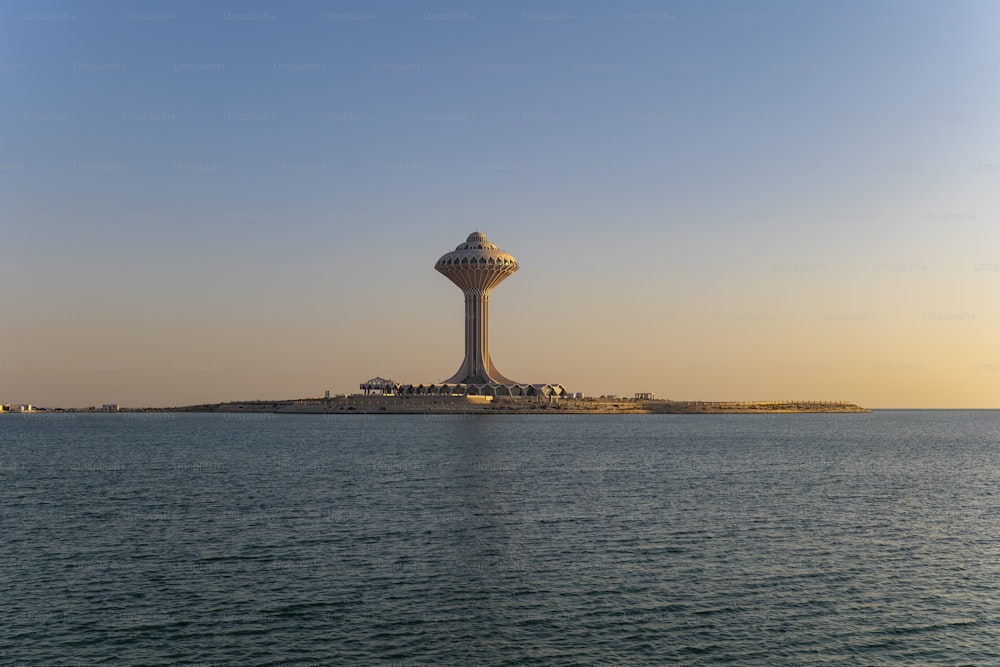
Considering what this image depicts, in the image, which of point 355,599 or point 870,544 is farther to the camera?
point 870,544

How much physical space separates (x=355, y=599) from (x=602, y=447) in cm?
7623

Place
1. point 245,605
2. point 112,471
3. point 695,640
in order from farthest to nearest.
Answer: point 112,471
point 245,605
point 695,640

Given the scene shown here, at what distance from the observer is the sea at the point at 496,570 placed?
23.2 metres

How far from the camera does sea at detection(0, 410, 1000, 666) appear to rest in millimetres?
23250

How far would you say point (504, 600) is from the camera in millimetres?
27812

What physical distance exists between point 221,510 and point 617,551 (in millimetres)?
23098

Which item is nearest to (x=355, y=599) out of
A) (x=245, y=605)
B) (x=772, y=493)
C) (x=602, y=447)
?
(x=245, y=605)

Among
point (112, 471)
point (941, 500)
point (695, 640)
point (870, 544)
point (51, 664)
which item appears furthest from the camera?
point (112, 471)

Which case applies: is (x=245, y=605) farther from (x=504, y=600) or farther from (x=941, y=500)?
(x=941, y=500)

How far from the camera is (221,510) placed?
47094 mm

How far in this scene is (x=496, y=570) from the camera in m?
31.9

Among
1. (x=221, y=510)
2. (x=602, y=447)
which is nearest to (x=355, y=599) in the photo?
(x=221, y=510)

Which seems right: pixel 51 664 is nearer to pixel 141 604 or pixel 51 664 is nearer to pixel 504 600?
pixel 141 604

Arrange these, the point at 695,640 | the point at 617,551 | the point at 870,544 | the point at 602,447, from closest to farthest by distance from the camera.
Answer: the point at 695,640, the point at 617,551, the point at 870,544, the point at 602,447
